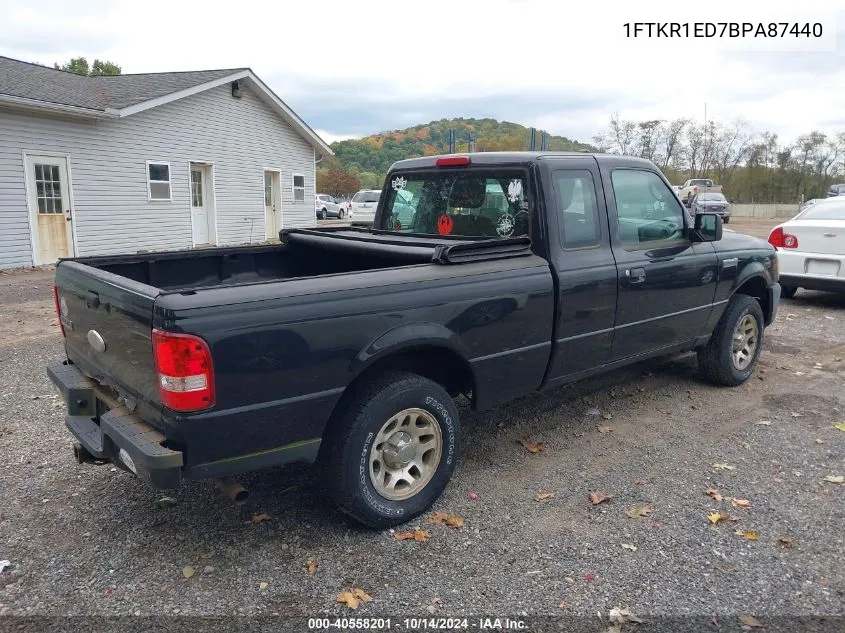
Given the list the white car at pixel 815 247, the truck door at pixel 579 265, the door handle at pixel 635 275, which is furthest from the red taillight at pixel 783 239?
the truck door at pixel 579 265

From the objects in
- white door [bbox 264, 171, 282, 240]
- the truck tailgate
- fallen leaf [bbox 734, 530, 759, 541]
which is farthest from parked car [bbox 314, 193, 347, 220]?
fallen leaf [bbox 734, 530, 759, 541]

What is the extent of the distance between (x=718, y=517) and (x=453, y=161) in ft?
9.27

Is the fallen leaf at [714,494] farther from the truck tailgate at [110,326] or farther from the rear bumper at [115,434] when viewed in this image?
the truck tailgate at [110,326]

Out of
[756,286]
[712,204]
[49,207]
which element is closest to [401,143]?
[712,204]

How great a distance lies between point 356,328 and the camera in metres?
3.12

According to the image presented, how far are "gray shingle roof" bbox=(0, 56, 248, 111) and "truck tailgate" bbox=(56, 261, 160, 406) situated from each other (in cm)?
1077

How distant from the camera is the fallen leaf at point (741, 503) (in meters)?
3.73

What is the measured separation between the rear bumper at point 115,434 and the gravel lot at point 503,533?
536 millimetres

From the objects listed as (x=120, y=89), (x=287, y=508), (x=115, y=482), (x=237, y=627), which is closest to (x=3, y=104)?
(x=120, y=89)

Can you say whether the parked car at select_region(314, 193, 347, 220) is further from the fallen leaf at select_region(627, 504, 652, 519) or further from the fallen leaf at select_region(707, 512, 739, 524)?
the fallen leaf at select_region(707, 512, 739, 524)

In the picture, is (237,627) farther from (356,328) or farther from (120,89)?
(120,89)

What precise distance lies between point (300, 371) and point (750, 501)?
270cm

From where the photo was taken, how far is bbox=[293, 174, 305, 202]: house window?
68.2 ft

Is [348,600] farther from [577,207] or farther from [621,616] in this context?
[577,207]
